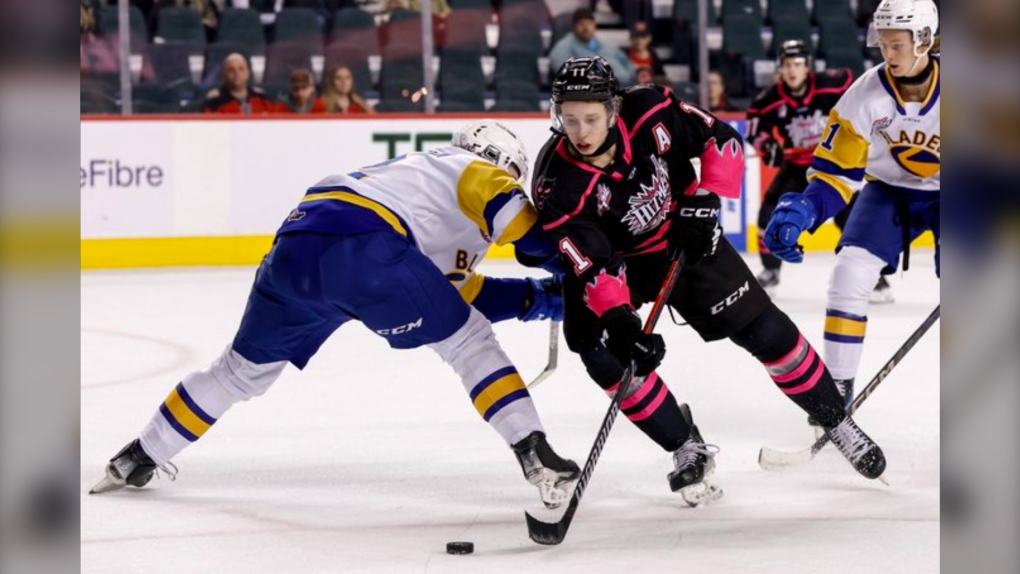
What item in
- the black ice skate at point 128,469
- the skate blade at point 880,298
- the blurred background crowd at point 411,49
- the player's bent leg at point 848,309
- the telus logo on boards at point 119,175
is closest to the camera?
the black ice skate at point 128,469

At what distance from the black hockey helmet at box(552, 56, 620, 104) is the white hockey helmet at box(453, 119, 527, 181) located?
0.28 m

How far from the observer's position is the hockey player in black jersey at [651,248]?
8.05 feet

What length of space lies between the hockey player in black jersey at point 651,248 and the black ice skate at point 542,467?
0.20 meters

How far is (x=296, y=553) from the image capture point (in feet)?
7.85

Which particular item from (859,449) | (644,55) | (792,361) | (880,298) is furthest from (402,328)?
(644,55)

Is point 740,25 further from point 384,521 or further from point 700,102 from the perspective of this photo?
point 384,521

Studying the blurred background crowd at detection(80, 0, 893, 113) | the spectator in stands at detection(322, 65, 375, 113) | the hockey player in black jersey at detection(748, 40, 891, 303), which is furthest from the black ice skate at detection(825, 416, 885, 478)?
the spectator in stands at detection(322, 65, 375, 113)

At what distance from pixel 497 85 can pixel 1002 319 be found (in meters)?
7.41

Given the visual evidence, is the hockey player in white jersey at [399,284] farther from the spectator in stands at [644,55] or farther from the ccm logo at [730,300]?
the spectator in stands at [644,55]

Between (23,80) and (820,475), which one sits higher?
(23,80)

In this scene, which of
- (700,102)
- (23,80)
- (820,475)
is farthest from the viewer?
(700,102)

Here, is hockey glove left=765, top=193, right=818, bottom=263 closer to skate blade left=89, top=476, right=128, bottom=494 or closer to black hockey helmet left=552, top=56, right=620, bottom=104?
black hockey helmet left=552, top=56, right=620, bottom=104

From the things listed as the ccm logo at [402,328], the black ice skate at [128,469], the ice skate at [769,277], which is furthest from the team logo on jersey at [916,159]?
the ice skate at [769,277]

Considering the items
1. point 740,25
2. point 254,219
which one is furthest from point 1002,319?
point 740,25
